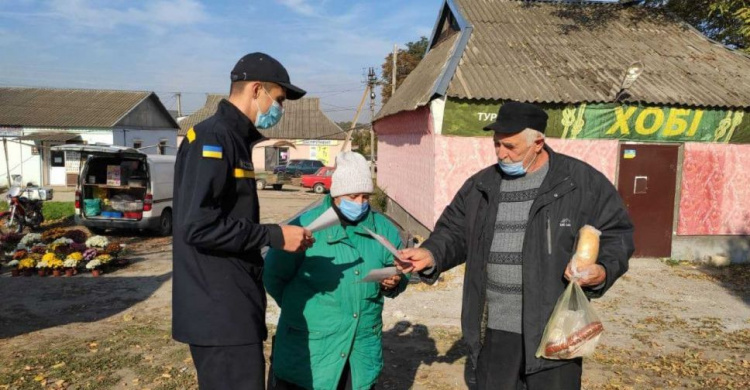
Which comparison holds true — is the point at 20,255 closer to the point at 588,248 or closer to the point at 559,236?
the point at 559,236

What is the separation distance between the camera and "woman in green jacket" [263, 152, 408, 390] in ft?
9.18

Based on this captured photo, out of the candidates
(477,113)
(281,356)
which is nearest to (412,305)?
(477,113)

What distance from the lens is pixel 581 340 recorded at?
102 inches

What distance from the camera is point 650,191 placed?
10641mm

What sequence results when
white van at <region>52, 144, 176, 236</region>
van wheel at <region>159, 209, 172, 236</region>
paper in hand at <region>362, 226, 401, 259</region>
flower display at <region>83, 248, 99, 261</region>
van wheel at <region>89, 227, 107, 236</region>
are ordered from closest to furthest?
paper in hand at <region>362, 226, 401, 259</region> → flower display at <region>83, 248, 99, 261</region> → white van at <region>52, 144, 176, 236</region> → van wheel at <region>159, 209, 172, 236</region> → van wheel at <region>89, 227, 107, 236</region>

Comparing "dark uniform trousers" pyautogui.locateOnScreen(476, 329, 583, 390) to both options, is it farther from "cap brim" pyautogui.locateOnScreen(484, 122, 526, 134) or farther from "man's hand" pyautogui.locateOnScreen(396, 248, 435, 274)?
"cap brim" pyautogui.locateOnScreen(484, 122, 526, 134)

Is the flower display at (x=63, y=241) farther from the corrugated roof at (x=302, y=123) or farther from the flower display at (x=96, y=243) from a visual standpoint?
the corrugated roof at (x=302, y=123)

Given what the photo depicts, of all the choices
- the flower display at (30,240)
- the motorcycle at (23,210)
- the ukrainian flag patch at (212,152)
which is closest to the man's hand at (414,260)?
the ukrainian flag patch at (212,152)

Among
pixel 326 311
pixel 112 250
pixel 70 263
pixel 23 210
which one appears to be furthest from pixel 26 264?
pixel 326 311

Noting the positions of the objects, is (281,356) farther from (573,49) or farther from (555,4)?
(555,4)

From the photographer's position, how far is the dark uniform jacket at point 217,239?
6.89 feet

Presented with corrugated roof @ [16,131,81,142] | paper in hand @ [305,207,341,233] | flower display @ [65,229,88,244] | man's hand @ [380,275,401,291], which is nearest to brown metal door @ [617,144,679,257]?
man's hand @ [380,275,401,291]

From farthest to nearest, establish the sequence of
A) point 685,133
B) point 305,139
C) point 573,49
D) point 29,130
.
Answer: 1. point 305,139
2. point 29,130
3. point 573,49
4. point 685,133

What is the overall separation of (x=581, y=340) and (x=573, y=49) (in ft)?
34.6
